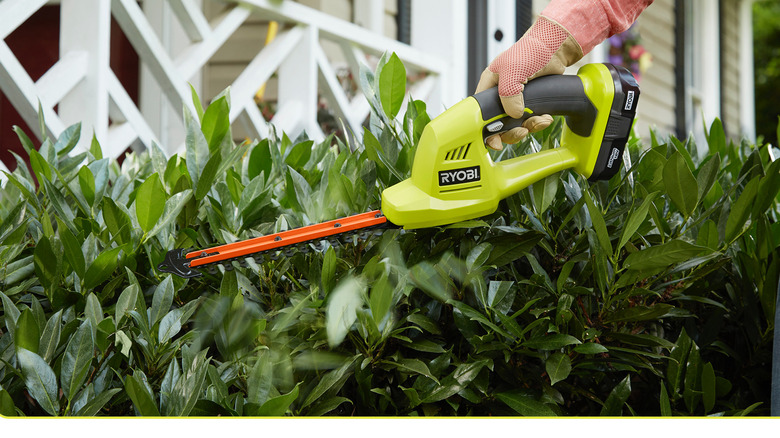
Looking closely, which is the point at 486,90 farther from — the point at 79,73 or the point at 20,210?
the point at 79,73

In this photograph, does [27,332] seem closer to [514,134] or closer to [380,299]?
[380,299]

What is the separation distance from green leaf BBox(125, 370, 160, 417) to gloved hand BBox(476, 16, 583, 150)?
2.30 feet

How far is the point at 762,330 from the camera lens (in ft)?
3.72

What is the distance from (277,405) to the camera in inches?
34.6

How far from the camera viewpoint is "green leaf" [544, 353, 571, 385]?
96cm

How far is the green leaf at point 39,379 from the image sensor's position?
92cm

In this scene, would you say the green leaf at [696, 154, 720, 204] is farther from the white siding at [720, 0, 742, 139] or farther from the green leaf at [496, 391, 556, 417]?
the white siding at [720, 0, 742, 139]

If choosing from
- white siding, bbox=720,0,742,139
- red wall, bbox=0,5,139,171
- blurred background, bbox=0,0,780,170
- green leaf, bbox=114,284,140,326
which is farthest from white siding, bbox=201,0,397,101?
white siding, bbox=720,0,742,139

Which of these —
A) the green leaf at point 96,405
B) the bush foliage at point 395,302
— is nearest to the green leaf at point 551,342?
the bush foliage at point 395,302

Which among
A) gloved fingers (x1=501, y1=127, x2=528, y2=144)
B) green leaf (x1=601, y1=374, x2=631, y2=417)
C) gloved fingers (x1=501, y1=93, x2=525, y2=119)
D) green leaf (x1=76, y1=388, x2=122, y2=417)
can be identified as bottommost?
green leaf (x1=601, y1=374, x2=631, y2=417)

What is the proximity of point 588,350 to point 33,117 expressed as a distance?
204 cm

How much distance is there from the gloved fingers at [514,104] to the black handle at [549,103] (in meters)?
0.01

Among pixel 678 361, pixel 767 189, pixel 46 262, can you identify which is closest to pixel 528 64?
pixel 767 189

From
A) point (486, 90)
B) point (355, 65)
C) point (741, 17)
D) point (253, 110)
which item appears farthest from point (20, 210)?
point (741, 17)
